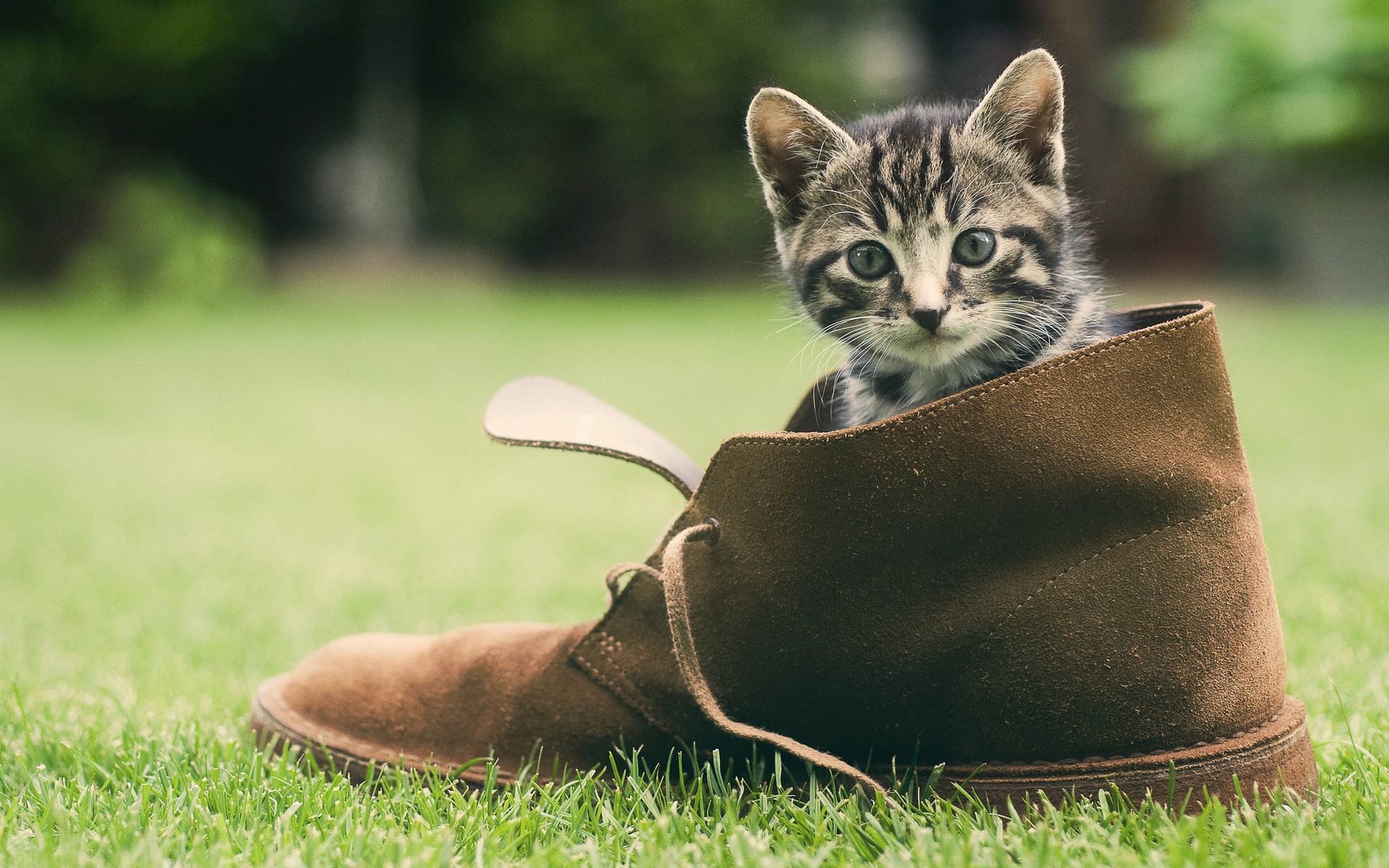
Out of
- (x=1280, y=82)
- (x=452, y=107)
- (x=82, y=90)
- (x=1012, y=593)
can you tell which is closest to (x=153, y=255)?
(x=82, y=90)

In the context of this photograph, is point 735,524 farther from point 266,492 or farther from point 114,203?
point 114,203

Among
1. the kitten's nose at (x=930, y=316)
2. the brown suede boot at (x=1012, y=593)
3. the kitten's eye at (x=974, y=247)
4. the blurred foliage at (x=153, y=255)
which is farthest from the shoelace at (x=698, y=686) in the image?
the blurred foliage at (x=153, y=255)

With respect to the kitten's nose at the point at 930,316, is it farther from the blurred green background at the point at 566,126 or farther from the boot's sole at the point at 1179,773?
the blurred green background at the point at 566,126

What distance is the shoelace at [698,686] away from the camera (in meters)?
1.08

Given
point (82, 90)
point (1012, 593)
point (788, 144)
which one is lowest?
point (1012, 593)

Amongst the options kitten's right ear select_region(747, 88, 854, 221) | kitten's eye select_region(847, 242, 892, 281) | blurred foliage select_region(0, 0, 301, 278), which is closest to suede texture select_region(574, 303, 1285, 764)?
kitten's eye select_region(847, 242, 892, 281)

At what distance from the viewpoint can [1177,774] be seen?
1064mm

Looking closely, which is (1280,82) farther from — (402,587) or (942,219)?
(942,219)

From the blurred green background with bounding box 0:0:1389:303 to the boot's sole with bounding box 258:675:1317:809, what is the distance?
679cm

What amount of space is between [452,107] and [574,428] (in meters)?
12.9

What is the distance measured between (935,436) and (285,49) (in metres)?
13.8

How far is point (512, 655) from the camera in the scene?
1.26m

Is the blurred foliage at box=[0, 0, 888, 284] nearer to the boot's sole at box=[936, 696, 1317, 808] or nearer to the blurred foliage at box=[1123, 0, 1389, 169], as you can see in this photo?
the blurred foliage at box=[1123, 0, 1389, 169]

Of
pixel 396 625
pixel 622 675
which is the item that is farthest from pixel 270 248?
pixel 622 675
